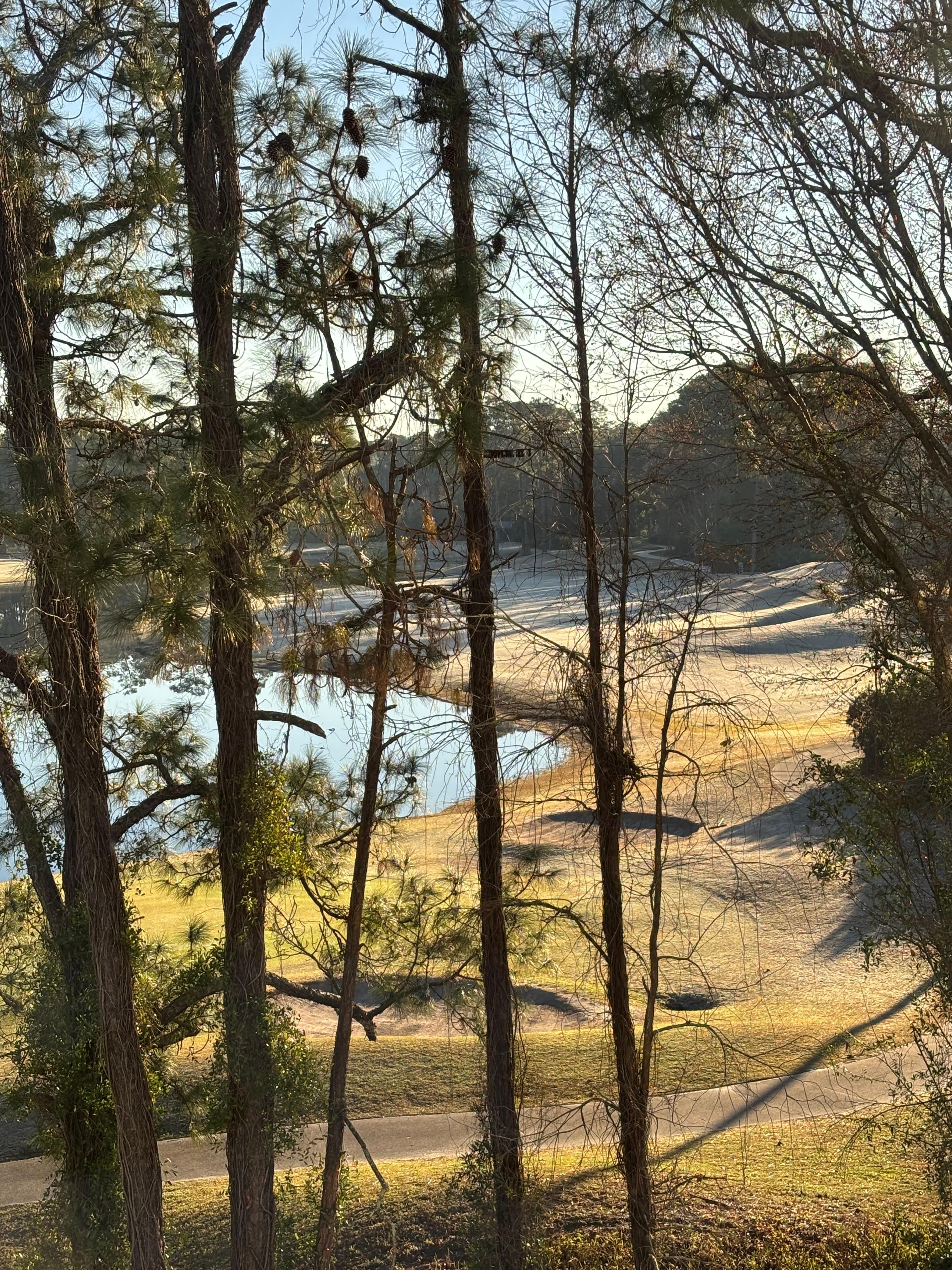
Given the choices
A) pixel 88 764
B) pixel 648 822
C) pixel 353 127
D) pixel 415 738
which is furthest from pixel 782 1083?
pixel 648 822

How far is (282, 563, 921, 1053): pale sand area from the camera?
692 cm

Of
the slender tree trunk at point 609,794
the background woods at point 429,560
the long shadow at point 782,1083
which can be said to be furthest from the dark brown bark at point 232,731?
the long shadow at point 782,1083

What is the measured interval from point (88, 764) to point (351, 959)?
226 centimetres

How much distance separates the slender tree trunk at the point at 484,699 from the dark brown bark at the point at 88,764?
226cm

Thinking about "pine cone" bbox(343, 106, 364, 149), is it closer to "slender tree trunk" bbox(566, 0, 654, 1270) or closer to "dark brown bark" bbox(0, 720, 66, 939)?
"slender tree trunk" bbox(566, 0, 654, 1270)

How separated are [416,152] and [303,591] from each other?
2.89 meters

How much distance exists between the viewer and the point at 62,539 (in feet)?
17.5

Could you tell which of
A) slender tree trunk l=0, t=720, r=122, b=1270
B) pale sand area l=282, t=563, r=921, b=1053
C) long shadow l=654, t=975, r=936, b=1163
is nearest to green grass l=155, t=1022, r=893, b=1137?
long shadow l=654, t=975, r=936, b=1163

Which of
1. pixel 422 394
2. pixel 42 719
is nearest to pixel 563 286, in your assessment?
pixel 422 394

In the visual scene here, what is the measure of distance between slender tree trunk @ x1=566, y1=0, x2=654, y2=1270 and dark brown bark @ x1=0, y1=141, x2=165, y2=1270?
9.35ft

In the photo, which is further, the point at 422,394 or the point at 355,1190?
the point at 355,1190

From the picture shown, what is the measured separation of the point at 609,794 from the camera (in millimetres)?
6902

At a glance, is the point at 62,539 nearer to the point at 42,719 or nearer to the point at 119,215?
the point at 42,719

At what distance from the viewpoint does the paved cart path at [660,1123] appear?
10609mm
